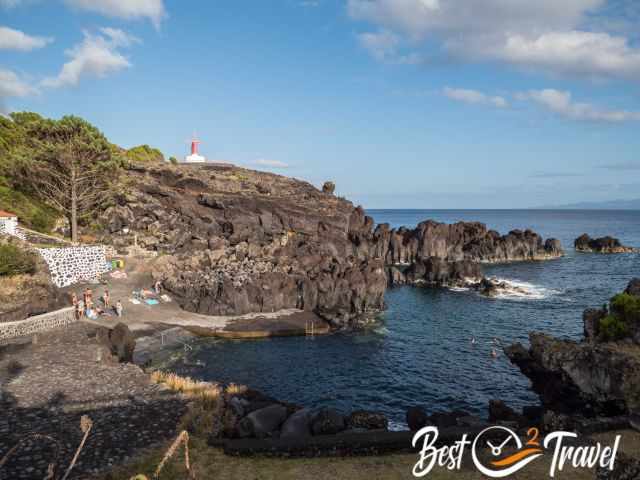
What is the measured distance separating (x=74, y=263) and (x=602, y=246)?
461 feet

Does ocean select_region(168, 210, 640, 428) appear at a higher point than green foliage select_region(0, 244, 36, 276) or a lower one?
lower

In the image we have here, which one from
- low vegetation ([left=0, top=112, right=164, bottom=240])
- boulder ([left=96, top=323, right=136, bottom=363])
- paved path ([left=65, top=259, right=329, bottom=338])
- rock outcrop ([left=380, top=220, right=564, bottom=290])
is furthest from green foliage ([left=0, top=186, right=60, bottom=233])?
rock outcrop ([left=380, top=220, right=564, bottom=290])

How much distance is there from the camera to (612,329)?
3127 centimetres

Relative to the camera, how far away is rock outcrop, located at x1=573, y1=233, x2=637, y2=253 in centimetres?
12862

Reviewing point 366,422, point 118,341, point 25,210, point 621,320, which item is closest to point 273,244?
point 25,210

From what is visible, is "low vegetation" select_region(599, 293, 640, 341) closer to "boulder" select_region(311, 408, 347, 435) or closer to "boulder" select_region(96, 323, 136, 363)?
"boulder" select_region(311, 408, 347, 435)

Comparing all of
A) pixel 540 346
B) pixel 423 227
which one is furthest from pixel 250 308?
pixel 423 227

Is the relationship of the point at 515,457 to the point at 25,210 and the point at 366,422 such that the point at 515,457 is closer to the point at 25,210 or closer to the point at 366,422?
the point at 366,422

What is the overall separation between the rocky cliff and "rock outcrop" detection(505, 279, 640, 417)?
24930 millimetres

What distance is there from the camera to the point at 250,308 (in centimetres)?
5253

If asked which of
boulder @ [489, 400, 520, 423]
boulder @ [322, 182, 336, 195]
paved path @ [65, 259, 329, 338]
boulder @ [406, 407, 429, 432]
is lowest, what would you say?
boulder @ [489, 400, 520, 423]

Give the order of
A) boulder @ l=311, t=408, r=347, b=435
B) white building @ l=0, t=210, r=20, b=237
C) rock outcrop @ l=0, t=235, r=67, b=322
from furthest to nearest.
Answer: white building @ l=0, t=210, r=20, b=237 < rock outcrop @ l=0, t=235, r=67, b=322 < boulder @ l=311, t=408, r=347, b=435

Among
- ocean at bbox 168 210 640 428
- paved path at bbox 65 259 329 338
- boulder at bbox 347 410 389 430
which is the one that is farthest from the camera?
paved path at bbox 65 259 329 338

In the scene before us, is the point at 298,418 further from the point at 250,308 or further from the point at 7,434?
the point at 250,308
